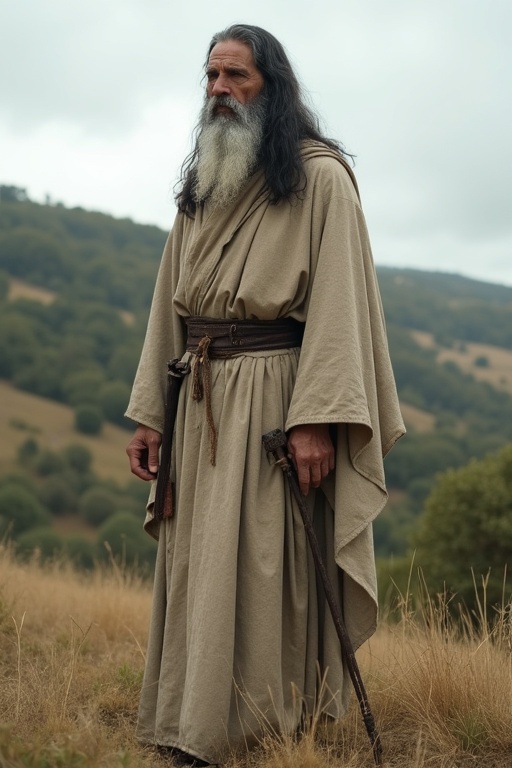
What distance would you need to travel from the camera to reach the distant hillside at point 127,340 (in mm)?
74938

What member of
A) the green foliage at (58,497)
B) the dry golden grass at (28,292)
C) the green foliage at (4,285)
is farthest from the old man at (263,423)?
the green foliage at (4,285)

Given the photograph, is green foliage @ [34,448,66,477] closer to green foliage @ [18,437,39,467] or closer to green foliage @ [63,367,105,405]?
green foliage @ [18,437,39,467]

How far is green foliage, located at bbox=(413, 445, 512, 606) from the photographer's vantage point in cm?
1861

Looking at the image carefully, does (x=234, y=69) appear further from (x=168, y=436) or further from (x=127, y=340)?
(x=127, y=340)

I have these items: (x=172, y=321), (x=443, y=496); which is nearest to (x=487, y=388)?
(x=443, y=496)

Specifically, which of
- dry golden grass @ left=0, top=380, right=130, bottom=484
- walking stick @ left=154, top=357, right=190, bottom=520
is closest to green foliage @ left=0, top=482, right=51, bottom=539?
dry golden grass @ left=0, top=380, right=130, bottom=484

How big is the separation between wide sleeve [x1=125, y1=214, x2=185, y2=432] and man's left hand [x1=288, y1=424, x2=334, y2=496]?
711mm

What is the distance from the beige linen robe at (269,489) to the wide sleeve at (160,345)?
0.24 meters

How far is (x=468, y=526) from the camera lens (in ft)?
63.4

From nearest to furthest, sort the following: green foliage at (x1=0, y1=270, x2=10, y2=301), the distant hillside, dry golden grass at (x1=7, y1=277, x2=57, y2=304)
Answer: the distant hillside → green foliage at (x1=0, y1=270, x2=10, y2=301) → dry golden grass at (x1=7, y1=277, x2=57, y2=304)

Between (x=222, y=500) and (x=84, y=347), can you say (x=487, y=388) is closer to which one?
(x=84, y=347)

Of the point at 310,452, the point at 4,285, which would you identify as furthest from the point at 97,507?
the point at 310,452

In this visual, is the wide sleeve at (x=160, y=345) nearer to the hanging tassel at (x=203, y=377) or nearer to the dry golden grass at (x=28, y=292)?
the hanging tassel at (x=203, y=377)

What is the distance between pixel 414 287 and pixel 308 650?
155m
